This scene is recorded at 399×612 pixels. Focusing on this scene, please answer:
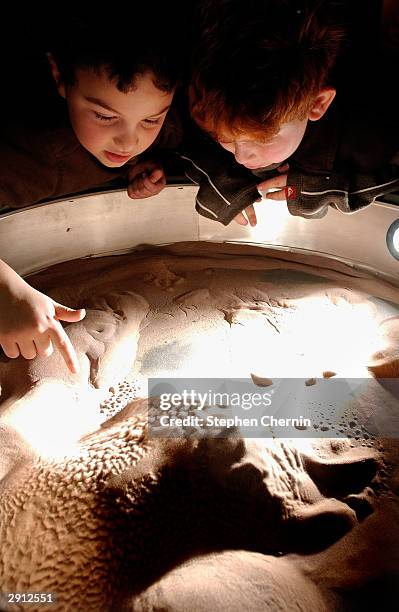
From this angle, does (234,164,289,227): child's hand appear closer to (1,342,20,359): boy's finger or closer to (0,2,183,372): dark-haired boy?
(0,2,183,372): dark-haired boy

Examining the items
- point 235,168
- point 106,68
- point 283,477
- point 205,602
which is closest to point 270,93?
point 106,68

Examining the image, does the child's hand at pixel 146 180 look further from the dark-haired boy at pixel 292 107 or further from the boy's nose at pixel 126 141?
the boy's nose at pixel 126 141

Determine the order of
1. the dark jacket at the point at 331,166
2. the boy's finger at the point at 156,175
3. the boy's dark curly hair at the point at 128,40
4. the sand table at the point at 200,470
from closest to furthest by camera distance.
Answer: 1. the sand table at the point at 200,470
2. the boy's dark curly hair at the point at 128,40
3. the dark jacket at the point at 331,166
4. the boy's finger at the point at 156,175

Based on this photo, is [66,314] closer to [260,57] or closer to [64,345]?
[64,345]

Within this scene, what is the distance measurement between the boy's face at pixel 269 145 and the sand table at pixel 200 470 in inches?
10.4

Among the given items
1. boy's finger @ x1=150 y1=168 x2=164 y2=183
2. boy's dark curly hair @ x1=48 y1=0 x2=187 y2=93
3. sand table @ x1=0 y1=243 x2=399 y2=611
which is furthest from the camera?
boy's finger @ x1=150 y1=168 x2=164 y2=183

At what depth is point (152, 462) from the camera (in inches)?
24.6

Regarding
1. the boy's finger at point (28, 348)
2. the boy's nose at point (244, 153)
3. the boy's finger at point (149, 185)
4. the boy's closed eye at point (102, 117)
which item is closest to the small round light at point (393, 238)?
the boy's nose at point (244, 153)

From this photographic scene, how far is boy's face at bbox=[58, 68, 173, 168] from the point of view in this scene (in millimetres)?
705

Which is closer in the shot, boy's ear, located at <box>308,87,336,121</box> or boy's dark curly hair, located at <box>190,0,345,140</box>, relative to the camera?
boy's dark curly hair, located at <box>190,0,345,140</box>

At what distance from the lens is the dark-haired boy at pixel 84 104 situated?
68 centimetres

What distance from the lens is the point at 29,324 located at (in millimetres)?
706

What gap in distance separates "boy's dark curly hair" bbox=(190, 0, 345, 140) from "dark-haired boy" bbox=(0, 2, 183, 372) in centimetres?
6

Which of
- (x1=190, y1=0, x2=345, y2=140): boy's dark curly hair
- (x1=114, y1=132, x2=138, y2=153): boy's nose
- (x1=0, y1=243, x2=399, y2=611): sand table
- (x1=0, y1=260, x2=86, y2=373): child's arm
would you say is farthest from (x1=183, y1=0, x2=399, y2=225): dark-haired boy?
(x1=0, y1=260, x2=86, y2=373): child's arm
